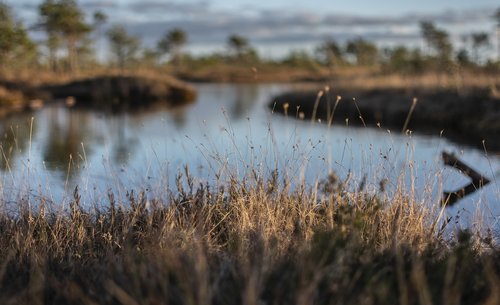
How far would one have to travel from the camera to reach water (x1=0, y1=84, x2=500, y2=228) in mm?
6883

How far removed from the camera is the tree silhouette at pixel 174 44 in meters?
76.8

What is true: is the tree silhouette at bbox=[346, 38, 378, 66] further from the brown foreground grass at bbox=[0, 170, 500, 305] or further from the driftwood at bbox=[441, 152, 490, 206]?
the brown foreground grass at bbox=[0, 170, 500, 305]

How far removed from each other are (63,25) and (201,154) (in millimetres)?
40807

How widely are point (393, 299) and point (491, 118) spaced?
1500 centimetres

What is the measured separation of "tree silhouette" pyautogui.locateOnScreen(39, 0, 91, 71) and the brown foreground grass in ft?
143

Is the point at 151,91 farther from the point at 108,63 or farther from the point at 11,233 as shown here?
the point at 108,63

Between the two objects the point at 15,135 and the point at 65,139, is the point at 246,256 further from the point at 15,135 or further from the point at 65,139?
the point at 65,139

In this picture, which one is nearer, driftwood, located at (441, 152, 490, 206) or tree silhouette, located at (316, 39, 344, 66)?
driftwood, located at (441, 152, 490, 206)

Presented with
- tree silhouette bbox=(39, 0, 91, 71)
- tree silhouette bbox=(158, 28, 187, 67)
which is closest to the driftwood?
tree silhouette bbox=(39, 0, 91, 71)

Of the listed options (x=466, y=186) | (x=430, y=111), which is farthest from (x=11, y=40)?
(x=466, y=186)

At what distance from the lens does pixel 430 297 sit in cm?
370

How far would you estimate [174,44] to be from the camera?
7769 centimetres

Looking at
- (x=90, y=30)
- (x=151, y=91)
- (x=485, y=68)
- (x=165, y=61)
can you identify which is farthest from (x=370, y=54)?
(x=485, y=68)

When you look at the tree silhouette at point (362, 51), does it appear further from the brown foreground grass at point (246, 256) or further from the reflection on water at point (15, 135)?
the brown foreground grass at point (246, 256)
